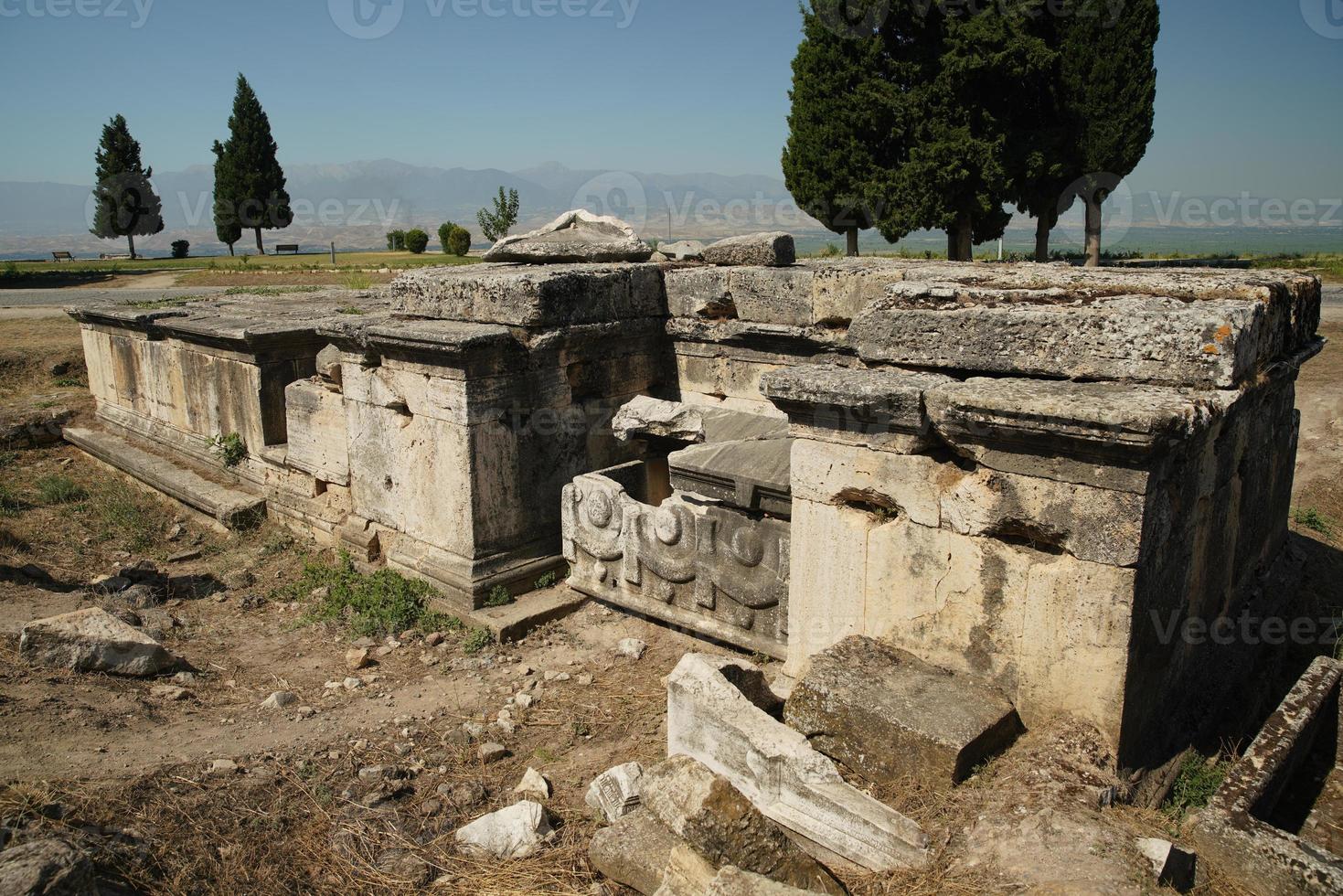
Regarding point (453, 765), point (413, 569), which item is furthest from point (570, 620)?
point (453, 765)

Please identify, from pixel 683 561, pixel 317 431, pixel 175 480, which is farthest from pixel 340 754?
pixel 175 480

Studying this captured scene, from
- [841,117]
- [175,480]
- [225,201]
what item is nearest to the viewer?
[175,480]

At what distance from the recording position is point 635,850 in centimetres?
291

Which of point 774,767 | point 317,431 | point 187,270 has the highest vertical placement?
point 187,270

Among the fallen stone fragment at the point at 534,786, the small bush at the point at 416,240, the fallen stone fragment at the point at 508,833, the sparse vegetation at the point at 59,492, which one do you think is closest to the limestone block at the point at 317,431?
the sparse vegetation at the point at 59,492

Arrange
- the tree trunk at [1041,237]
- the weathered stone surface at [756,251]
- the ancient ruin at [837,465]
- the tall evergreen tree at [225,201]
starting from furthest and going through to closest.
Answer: the tall evergreen tree at [225,201] → the tree trunk at [1041,237] → the weathered stone surface at [756,251] → the ancient ruin at [837,465]

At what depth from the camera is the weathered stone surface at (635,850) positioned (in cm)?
285

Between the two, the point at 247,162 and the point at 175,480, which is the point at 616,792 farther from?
the point at 247,162

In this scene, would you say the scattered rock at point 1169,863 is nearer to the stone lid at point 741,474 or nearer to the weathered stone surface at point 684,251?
the stone lid at point 741,474

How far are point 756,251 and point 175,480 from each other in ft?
17.9

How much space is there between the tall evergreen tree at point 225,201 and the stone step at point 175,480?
30.2 m

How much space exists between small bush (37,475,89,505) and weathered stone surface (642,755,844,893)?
7.12 m

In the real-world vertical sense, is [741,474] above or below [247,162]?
below

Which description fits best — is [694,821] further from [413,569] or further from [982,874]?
[413,569]
